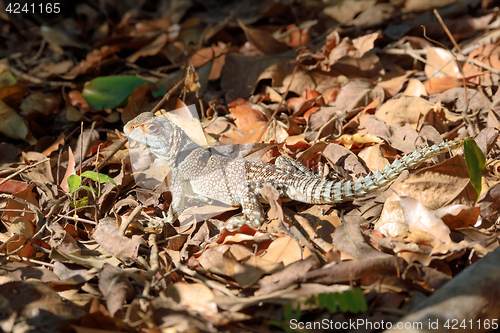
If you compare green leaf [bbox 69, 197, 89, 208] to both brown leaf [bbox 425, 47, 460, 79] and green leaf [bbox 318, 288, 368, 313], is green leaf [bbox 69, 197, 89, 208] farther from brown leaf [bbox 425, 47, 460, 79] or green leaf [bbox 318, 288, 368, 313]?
brown leaf [bbox 425, 47, 460, 79]

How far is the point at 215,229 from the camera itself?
3.74m

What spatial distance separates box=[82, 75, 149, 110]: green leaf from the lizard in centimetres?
120

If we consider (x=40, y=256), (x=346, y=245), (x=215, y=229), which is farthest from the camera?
(x=215, y=229)

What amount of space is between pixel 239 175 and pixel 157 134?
1122mm

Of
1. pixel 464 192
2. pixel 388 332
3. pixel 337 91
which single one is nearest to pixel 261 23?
pixel 337 91

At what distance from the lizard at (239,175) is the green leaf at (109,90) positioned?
1202mm

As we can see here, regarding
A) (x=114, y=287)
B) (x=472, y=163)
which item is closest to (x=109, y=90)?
(x=114, y=287)

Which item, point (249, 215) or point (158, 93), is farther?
point (158, 93)

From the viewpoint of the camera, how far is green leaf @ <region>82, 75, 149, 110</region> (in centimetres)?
534

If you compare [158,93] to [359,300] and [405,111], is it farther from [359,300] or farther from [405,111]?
[359,300]

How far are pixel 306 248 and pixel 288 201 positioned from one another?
3.40ft

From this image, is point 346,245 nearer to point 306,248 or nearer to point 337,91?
point 306,248

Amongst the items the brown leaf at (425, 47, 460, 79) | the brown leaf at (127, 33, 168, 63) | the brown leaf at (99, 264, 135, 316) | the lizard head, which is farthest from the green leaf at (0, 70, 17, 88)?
the brown leaf at (425, 47, 460, 79)

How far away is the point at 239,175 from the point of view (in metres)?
4.09
